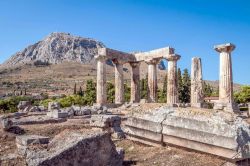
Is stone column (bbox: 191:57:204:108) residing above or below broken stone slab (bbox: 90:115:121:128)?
above

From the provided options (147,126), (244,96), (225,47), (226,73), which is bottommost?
(244,96)

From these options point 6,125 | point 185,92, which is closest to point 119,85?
point 185,92

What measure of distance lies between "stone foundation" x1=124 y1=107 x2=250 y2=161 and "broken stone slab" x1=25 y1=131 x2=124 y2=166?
4.80 feet

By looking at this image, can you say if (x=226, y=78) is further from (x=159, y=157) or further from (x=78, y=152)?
(x=78, y=152)

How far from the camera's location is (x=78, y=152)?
746 cm

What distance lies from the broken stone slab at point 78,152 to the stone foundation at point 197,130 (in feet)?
4.80

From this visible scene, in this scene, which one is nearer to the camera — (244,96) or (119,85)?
(119,85)

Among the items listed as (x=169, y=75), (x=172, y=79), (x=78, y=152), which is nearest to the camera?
(x=78, y=152)

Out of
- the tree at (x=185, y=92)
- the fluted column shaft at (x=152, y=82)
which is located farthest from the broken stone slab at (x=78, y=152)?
the tree at (x=185, y=92)

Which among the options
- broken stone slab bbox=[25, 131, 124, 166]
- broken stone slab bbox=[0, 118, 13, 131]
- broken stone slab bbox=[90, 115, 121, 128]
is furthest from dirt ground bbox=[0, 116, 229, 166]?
broken stone slab bbox=[0, 118, 13, 131]

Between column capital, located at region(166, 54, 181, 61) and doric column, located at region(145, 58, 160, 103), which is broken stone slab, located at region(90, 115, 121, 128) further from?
doric column, located at region(145, 58, 160, 103)

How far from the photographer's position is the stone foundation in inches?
300

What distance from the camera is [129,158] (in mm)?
9273

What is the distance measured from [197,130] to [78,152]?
3.08 meters
